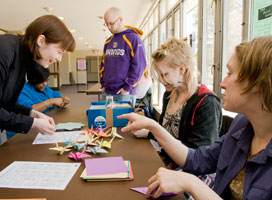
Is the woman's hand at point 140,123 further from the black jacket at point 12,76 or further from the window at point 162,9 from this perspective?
the window at point 162,9

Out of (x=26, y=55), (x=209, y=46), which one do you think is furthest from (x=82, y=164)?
(x=209, y=46)

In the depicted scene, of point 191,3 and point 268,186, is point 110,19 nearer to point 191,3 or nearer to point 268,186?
point 191,3

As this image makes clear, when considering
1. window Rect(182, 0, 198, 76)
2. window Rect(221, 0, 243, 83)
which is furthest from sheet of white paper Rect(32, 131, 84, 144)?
window Rect(182, 0, 198, 76)

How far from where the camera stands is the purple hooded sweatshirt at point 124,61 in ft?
7.98

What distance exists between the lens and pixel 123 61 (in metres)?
2.43

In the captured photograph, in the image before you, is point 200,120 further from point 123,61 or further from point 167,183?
point 123,61

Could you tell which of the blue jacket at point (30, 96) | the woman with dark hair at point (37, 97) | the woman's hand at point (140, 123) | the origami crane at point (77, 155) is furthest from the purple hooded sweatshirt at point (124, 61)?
the origami crane at point (77, 155)

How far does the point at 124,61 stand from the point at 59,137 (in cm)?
133

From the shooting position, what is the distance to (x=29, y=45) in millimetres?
1228

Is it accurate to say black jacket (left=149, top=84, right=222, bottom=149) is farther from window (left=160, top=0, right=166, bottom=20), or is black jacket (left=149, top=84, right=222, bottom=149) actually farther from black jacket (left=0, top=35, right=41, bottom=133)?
window (left=160, top=0, right=166, bottom=20)

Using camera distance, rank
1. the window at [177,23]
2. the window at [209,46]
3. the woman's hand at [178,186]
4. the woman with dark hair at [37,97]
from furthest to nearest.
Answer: the window at [177,23]
the window at [209,46]
the woman with dark hair at [37,97]
the woman's hand at [178,186]

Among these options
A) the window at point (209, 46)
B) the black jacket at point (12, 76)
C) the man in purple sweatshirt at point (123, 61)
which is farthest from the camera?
the window at point (209, 46)

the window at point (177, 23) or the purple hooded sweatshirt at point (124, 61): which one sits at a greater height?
the window at point (177, 23)

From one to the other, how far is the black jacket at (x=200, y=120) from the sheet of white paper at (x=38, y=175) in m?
0.62
